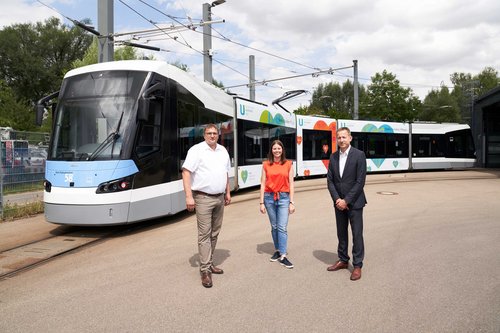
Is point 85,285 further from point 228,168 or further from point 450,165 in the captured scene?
point 450,165

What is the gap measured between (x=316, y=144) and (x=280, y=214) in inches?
608

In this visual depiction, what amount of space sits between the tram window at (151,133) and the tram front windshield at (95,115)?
34 cm

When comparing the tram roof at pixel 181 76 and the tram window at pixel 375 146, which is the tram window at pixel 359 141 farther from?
the tram roof at pixel 181 76

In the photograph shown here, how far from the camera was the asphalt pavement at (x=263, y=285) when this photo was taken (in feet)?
12.0

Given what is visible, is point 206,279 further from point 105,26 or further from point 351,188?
point 105,26

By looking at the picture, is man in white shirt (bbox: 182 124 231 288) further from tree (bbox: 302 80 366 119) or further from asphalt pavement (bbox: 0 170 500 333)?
tree (bbox: 302 80 366 119)

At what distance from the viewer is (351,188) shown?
483 centimetres

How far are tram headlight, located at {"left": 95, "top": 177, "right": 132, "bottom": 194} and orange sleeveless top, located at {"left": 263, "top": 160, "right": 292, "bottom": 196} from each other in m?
2.85

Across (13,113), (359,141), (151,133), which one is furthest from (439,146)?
(13,113)

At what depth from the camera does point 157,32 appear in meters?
14.4

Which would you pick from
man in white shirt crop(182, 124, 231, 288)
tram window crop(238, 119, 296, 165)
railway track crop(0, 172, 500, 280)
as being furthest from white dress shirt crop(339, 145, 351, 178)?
tram window crop(238, 119, 296, 165)

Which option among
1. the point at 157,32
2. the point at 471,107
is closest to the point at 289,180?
the point at 157,32

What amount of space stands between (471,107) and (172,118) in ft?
103


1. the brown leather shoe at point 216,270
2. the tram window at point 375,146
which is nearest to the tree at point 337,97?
the tram window at point 375,146
